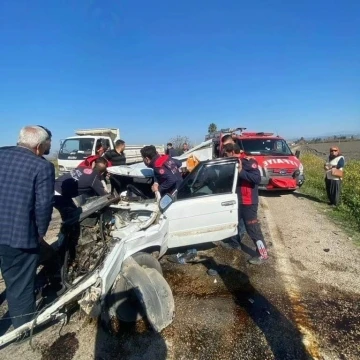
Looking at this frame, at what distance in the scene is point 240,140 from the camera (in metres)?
9.72

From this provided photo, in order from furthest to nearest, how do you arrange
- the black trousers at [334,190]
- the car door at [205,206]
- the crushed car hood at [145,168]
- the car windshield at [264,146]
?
the car windshield at [264,146] → the black trousers at [334,190] → the crushed car hood at [145,168] → the car door at [205,206]

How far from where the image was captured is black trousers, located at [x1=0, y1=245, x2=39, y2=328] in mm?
2316

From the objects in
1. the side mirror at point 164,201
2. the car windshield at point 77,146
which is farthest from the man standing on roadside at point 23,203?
the car windshield at point 77,146

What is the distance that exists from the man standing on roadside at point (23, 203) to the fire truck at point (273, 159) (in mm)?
6105

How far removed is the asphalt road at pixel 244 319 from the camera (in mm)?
2416

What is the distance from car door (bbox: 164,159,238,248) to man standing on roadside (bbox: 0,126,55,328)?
5.38 feet

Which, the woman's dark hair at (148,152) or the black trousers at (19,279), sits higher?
the woman's dark hair at (148,152)

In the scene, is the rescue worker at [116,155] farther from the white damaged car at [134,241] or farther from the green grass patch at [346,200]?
the green grass patch at [346,200]


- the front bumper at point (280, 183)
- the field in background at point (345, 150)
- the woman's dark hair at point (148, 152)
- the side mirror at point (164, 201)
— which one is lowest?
the field in background at point (345, 150)

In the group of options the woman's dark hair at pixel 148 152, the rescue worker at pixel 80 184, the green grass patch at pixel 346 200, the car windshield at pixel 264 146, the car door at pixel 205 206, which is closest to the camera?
the car door at pixel 205 206

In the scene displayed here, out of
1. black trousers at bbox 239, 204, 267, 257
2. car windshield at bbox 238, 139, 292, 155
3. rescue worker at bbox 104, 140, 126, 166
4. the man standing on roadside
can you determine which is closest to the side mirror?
the man standing on roadside

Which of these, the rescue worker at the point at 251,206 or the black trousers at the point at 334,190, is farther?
the black trousers at the point at 334,190

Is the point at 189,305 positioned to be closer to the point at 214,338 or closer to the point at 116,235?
the point at 214,338

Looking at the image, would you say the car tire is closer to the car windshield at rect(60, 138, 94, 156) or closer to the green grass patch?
the green grass patch
